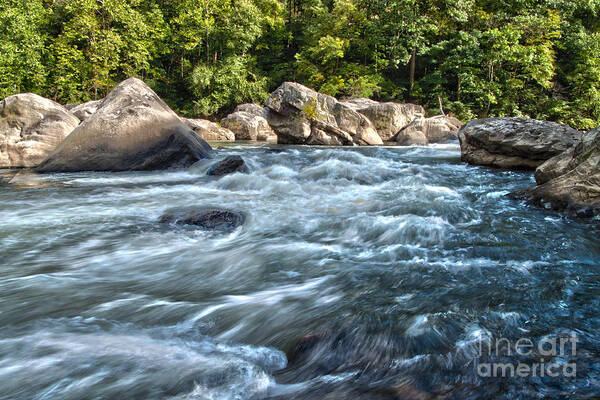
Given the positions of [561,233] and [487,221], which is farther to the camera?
[487,221]

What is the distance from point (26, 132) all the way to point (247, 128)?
36.6 ft

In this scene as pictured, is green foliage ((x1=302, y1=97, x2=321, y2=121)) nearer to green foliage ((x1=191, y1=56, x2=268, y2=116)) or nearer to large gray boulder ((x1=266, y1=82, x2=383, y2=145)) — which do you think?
large gray boulder ((x1=266, y1=82, x2=383, y2=145))

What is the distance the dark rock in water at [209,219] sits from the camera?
3961 millimetres

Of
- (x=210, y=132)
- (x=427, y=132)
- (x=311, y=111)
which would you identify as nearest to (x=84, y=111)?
(x=210, y=132)

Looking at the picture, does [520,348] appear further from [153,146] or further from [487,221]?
[153,146]

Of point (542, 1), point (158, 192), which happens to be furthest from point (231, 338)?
point (542, 1)

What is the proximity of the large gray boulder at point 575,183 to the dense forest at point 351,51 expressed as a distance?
17.3m

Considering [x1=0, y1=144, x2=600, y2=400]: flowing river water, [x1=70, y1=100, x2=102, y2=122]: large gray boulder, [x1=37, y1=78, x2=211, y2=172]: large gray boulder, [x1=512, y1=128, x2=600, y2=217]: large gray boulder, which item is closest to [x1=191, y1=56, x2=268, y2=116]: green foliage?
[x1=70, y1=100, x2=102, y2=122]: large gray boulder

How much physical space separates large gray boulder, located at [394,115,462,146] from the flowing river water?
11.1 meters

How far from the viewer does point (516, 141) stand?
7.54m

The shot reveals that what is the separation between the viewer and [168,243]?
3467 millimetres

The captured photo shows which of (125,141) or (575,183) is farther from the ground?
(125,141)

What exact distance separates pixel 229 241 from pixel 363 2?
24526 mm

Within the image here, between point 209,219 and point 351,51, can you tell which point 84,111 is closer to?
point 209,219
